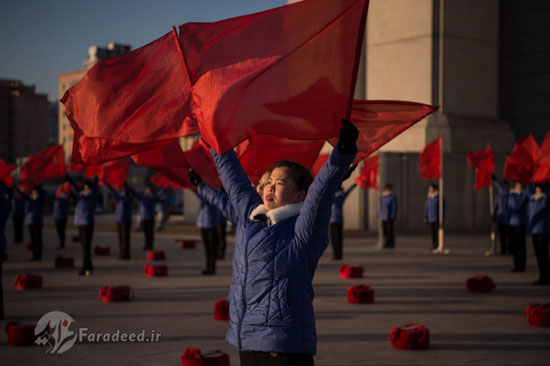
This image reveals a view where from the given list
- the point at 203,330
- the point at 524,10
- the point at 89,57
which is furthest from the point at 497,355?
the point at 89,57

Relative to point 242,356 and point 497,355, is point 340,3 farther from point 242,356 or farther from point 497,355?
point 497,355

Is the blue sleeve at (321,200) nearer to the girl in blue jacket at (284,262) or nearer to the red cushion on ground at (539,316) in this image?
the girl in blue jacket at (284,262)

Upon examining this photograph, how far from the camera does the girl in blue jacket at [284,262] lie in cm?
404

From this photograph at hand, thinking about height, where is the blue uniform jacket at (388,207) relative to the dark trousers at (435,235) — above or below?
above

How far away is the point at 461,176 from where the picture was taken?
31703 mm

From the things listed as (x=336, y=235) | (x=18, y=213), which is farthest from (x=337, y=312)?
(x=18, y=213)

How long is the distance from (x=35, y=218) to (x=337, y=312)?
39.8 feet

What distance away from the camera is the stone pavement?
790 centimetres

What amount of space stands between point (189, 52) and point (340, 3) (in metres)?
1.15

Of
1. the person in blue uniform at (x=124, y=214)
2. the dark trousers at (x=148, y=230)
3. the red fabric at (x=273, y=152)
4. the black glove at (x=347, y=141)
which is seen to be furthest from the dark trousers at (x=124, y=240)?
the black glove at (x=347, y=141)

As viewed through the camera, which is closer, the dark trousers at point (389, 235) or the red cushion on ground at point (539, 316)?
the red cushion on ground at point (539, 316)

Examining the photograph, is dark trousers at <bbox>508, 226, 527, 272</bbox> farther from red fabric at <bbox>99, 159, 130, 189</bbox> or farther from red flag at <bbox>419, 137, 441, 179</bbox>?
red fabric at <bbox>99, 159, 130, 189</bbox>

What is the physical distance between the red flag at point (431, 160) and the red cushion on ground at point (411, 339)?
556 inches

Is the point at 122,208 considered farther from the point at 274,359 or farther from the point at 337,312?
the point at 274,359
